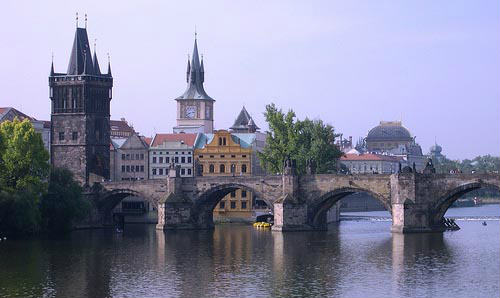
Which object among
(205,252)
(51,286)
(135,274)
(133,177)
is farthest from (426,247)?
(133,177)

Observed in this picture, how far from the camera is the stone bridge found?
103 m

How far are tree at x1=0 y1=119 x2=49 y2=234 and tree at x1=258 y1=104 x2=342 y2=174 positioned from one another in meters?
31.5

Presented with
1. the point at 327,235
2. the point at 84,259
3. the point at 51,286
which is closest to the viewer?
the point at 51,286

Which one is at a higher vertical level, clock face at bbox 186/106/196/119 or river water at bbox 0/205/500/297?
clock face at bbox 186/106/196/119

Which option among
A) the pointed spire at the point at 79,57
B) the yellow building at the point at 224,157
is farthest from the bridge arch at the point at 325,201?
the pointed spire at the point at 79,57

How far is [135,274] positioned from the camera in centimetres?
7356

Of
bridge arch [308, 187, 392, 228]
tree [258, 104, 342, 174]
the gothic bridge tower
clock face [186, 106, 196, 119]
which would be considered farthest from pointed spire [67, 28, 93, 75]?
clock face [186, 106, 196, 119]

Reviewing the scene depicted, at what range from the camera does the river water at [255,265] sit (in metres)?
65.1

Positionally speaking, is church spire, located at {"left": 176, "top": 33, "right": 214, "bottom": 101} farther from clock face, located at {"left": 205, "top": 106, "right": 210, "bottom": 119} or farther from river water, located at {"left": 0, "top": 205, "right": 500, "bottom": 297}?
river water, located at {"left": 0, "top": 205, "right": 500, "bottom": 297}

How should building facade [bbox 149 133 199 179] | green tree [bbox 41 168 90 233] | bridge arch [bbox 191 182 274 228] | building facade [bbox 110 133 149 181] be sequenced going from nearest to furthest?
1. green tree [bbox 41 168 90 233]
2. bridge arch [bbox 191 182 274 228]
3. building facade [bbox 149 133 199 179]
4. building facade [bbox 110 133 149 181]

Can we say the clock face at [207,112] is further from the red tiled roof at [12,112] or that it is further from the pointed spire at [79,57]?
the pointed spire at [79,57]

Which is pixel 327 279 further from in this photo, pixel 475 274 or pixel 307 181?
pixel 307 181

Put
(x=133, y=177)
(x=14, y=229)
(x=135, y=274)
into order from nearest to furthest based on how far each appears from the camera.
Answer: (x=135, y=274), (x=14, y=229), (x=133, y=177)

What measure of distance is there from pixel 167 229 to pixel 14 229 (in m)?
20.4
